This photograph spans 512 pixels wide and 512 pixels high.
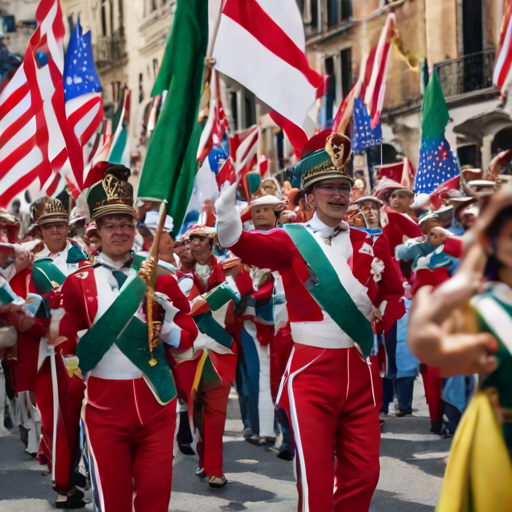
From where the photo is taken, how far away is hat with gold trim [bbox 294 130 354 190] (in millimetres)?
5355

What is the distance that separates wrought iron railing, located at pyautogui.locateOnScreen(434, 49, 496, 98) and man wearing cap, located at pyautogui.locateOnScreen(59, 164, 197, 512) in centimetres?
1863

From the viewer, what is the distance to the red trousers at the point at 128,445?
16.0 feet

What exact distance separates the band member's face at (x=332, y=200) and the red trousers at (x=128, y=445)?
1.36m

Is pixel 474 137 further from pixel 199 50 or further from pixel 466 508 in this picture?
pixel 466 508

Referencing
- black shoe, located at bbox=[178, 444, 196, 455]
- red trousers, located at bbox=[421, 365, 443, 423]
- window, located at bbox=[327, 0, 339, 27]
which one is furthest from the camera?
window, located at bbox=[327, 0, 339, 27]

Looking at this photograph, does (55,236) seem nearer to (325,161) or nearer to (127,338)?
(127,338)

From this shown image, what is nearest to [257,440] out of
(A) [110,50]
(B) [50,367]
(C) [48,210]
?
(B) [50,367]

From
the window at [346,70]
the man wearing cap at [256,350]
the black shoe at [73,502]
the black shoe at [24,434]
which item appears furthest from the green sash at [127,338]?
the window at [346,70]

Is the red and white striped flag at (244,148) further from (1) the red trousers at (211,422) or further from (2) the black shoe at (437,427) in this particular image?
(1) the red trousers at (211,422)

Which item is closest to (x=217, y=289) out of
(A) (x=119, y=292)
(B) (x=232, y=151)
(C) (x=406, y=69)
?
(A) (x=119, y=292)

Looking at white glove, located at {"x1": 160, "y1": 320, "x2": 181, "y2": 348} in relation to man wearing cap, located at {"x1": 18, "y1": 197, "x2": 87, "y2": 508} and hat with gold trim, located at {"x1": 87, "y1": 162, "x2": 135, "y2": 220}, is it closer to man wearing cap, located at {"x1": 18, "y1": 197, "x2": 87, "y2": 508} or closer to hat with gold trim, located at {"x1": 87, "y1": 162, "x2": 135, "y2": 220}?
hat with gold trim, located at {"x1": 87, "y1": 162, "x2": 135, "y2": 220}

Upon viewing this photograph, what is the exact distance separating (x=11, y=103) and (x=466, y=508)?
7.21m

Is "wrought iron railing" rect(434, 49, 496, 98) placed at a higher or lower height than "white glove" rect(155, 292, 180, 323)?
higher

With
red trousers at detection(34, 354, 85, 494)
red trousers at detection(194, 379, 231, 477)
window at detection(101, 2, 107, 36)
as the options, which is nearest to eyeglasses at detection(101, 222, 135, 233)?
red trousers at detection(34, 354, 85, 494)
